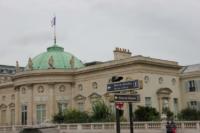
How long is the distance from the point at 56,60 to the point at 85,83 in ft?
21.8

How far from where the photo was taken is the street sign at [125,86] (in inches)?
808

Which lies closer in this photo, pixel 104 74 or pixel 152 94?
Answer: pixel 152 94

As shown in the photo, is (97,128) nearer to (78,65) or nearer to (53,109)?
(53,109)

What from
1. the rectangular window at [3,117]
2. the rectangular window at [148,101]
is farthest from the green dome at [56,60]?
the rectangular window at [148,101]

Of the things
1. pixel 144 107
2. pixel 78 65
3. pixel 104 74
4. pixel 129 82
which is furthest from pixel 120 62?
pixel 129 82

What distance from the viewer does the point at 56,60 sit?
60.7m

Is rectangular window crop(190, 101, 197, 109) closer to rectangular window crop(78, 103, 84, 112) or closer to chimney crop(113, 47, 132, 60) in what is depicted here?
chimney crop(113, 47, 132, 60)

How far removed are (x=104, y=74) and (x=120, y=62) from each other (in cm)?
356

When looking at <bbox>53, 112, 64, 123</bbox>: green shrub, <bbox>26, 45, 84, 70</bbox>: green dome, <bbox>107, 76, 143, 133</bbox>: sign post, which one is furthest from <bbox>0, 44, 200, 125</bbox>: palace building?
<bbox>107, 76, 143, 133</bbox>: sign post

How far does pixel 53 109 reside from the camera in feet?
188

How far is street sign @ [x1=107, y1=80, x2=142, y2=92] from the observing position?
2053 cm

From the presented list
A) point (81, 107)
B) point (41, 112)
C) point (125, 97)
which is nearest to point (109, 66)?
point (81, 107)

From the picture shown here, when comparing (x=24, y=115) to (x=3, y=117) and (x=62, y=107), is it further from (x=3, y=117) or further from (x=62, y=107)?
(x=3, y=117)

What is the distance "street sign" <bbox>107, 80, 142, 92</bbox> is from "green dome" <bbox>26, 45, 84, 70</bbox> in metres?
38.3
